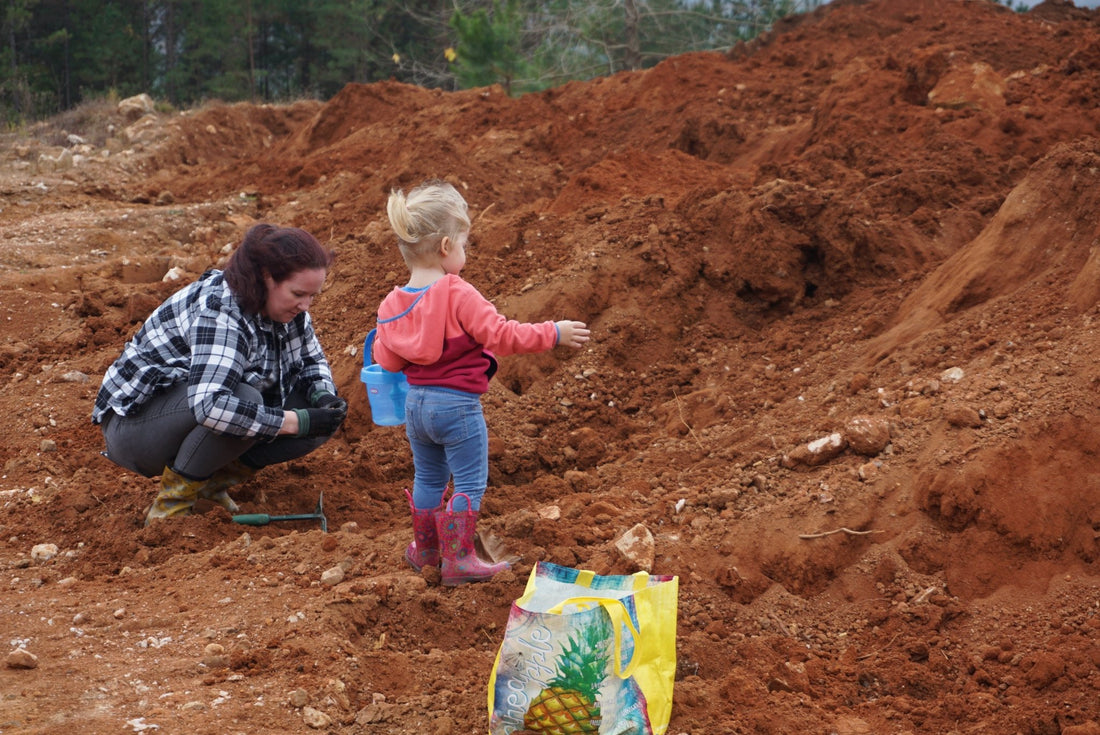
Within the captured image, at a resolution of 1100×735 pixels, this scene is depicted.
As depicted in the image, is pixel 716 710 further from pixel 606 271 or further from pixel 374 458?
pixel 606 271

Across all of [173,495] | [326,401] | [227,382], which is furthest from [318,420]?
[173,495]

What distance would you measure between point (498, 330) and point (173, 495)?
80.7 inches

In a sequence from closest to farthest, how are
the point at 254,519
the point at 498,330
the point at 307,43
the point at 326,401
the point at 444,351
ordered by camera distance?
the point at 498,330 → the point at 444,351 → the point at 254,519 → the point at 326,401 → the point at 307,43

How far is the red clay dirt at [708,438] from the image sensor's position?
124 inches

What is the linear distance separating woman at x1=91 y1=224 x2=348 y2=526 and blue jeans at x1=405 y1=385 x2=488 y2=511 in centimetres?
82

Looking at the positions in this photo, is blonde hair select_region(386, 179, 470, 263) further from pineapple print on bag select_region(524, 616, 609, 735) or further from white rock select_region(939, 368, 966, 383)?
white rock select_region(939, 368, 966, 383)

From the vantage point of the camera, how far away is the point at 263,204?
10555 mm

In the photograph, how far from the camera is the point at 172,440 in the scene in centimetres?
459

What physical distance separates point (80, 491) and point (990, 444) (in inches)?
161

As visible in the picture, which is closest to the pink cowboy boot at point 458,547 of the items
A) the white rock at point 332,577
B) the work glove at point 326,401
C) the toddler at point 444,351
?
the toddler at point 444,351

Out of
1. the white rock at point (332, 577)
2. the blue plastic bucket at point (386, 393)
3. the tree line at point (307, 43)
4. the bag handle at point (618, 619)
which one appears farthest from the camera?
the tree line at point (307, 43)

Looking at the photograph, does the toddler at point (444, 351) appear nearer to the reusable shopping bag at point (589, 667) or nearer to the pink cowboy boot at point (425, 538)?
the pink cowboy boot at point (425, 538)

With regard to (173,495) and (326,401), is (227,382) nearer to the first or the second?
(326,401)

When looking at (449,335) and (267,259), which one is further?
(267,259)
